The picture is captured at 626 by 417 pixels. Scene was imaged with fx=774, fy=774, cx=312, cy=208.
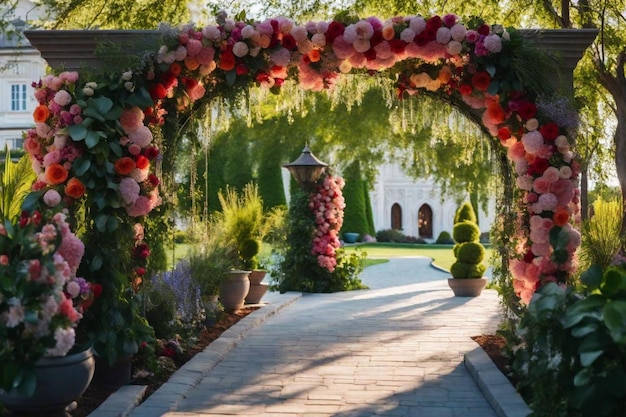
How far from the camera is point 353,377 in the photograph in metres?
6.39

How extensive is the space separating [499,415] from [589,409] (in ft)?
5.81

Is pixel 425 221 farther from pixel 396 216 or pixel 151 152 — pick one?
pixel 151 152

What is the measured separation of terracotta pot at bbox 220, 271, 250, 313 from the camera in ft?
32.6

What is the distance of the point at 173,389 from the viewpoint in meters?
5.63

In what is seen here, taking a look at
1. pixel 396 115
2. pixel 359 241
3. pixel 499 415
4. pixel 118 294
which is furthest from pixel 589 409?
pixel 359 241

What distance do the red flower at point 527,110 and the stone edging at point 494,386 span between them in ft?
6.67

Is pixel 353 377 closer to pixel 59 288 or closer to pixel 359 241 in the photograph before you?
pixel 59 288

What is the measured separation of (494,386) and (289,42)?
3.09m

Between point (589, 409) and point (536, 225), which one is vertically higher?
point (536, 225)

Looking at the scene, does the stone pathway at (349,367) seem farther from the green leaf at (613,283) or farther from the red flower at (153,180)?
the green leaf at (613,283)

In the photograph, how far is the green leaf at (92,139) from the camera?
5477mm

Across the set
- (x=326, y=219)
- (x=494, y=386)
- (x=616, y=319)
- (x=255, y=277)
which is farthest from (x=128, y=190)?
(x=326, y=219)

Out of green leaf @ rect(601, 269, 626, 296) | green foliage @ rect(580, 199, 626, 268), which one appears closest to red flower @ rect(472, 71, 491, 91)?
green foliage @ rect(580, 199, 626, 268)

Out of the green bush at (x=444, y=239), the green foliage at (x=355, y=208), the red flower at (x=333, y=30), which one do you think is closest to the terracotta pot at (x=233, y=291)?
the red flower at (x=333, y=30)
